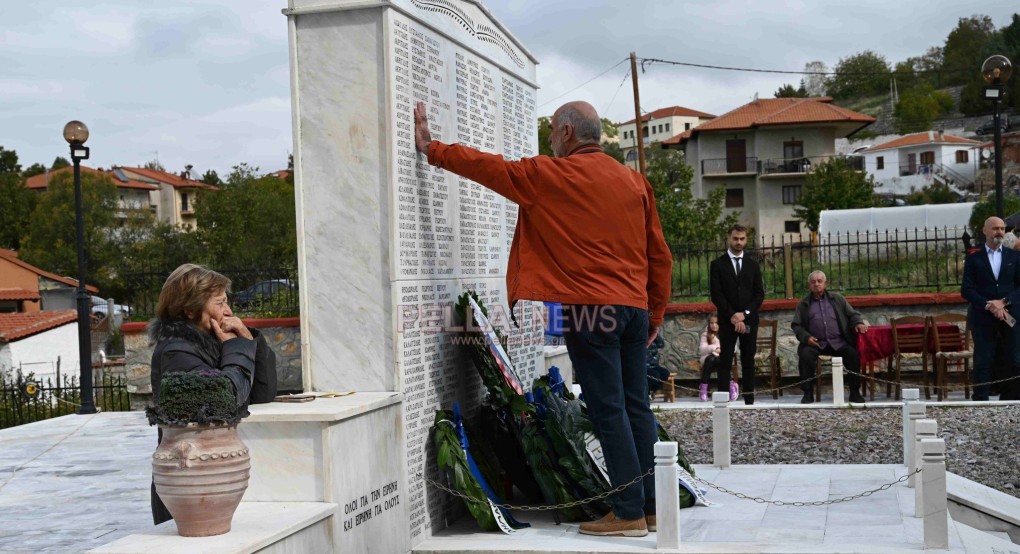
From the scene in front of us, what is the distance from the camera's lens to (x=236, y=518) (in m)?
4.41

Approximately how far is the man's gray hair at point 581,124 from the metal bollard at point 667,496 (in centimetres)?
175

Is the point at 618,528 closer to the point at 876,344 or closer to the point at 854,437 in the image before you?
the point at 854,437

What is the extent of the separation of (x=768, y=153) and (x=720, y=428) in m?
54.4

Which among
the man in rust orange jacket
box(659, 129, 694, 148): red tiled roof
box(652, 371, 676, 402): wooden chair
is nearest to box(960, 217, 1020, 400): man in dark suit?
box(652, 371, 676, 402): wooden chair

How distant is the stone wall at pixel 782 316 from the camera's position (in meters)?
16.1

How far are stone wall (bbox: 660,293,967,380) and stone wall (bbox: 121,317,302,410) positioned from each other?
562 cm

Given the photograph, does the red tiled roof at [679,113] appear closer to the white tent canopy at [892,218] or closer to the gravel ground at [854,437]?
the white tent canopy at [892,218]

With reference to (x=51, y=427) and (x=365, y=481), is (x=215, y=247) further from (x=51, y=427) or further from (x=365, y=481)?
(x=365, y=481)

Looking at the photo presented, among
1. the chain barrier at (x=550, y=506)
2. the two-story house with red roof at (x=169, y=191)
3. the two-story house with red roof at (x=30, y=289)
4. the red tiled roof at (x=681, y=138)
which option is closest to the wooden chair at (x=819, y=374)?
the chain barrier at (x=550, y=506)

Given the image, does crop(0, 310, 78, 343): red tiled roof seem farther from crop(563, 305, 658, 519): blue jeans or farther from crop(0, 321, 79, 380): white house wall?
crop(563, 305, 658, 519): blue jeans

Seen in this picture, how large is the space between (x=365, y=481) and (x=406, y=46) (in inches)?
92.6

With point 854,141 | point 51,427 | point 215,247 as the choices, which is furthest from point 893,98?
point 51,427

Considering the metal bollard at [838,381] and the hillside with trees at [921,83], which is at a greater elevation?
the hillside with trees at [921,83]

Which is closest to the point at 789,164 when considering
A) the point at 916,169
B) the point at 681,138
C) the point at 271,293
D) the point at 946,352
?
the point at 681,138
